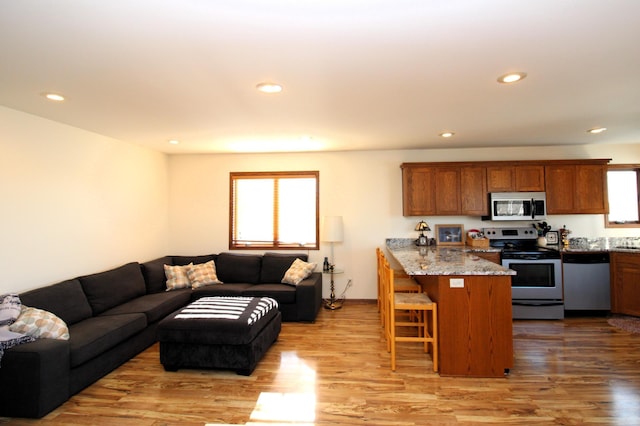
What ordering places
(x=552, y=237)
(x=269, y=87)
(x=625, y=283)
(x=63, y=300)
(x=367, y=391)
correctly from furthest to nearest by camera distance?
(x=552, y=237), (x=625, y=283), (x=63, y=300), (x=367, y=391), (x=269, y=87)

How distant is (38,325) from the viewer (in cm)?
260

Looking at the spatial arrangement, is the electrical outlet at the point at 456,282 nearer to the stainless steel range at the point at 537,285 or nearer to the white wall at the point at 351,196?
the stainless steel range at the point at 537,285

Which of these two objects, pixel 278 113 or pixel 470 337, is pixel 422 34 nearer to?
pixel 278 113

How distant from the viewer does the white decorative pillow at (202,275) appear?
15.4ft

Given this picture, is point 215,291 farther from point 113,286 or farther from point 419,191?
point 419,191

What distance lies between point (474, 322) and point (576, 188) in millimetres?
3259

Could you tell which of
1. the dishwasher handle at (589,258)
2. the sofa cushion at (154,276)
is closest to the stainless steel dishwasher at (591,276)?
the dishwasher handle at (589,258)

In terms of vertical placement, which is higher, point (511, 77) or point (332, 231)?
point (511, 77)

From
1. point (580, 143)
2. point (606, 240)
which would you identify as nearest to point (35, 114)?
point (580, 143)

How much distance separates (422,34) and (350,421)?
2575mm

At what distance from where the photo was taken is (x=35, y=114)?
3229 millimetres

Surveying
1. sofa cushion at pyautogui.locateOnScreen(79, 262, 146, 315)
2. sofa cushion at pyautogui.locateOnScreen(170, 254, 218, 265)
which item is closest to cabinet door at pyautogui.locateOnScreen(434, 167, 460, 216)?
sofa cushion at pyautogui.locateOnScreen(170, 254, 218, 265)

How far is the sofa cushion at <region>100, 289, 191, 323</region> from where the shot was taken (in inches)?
141

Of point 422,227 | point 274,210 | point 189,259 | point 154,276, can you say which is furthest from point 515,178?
point 154,276
